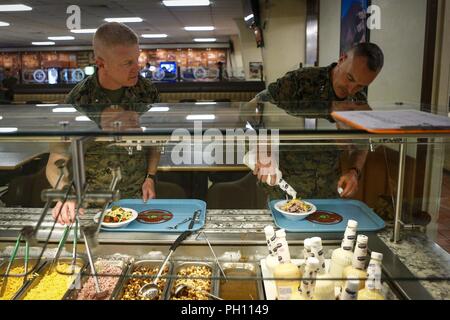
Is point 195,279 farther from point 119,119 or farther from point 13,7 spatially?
point 13,7

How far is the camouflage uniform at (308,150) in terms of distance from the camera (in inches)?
63.7

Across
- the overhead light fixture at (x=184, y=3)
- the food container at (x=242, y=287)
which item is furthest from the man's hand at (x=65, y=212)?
the overhead light fixture at (x=184, y=3)

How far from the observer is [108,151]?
59.7 inches

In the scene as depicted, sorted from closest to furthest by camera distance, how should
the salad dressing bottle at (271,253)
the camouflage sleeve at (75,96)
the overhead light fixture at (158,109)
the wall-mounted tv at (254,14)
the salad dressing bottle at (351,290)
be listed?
the salad dressing bottle at (351,290)
the salad dressing bottle at (271,253)
the overhead light fixture at (158,109)
the camouflage sleeve at (75,96)
the wall-mounted tv at (254,14)

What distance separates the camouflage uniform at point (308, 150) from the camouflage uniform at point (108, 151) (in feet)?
1.97

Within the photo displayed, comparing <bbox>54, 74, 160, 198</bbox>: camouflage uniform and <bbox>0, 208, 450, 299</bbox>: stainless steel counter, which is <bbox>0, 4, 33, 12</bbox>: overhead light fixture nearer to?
<bbox>54, 74, 160, 198</bbox>: camouflage uniform

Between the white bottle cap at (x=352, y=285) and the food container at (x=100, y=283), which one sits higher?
the white bottle cap at (x=352, y=285)

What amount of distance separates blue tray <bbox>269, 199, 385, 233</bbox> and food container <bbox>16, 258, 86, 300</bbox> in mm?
789

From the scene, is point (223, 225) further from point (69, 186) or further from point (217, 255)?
point (69, 186)

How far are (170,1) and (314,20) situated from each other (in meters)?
2.75

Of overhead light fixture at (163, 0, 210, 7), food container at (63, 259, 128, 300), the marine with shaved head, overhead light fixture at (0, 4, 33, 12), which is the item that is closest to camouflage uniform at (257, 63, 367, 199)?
the marine with shaved head

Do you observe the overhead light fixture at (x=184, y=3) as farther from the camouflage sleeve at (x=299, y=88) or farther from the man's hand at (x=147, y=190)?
the man's hand at (x=147, y=190)

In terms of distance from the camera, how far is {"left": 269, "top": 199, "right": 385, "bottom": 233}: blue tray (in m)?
1.65
